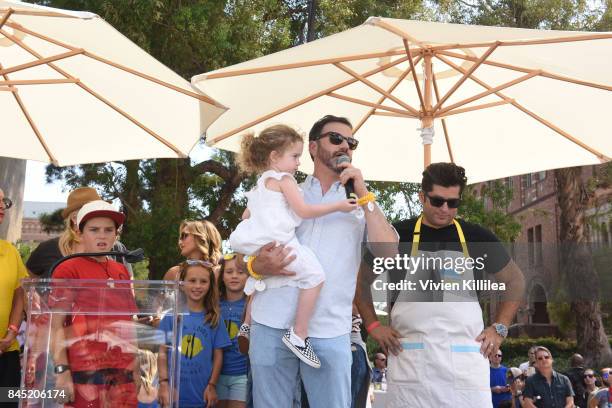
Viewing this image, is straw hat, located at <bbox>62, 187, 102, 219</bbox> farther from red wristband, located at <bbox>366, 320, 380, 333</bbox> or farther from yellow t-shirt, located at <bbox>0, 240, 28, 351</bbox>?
red wristband, located at <bbox>366, 320, 380, 333</bbox>

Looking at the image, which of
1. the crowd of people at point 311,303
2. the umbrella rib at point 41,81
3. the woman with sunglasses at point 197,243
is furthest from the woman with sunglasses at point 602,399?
the umbrella rib at point 41,81

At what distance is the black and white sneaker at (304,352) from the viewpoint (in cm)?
331

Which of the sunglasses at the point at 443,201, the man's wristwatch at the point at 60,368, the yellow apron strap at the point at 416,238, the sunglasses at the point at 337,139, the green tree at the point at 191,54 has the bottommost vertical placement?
the man's wristwatch at the point at 60,368

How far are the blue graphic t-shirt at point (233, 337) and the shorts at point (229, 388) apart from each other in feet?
0.12

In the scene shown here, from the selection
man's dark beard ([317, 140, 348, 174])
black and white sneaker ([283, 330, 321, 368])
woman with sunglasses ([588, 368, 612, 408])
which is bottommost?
woman with sunglasses ([588, 368, 612, 408])

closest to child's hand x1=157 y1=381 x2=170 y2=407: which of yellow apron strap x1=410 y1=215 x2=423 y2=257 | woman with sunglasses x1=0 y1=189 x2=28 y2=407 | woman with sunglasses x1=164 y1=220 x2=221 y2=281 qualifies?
yellow apron strap x1=410 y1=215 x2=423 y2=257

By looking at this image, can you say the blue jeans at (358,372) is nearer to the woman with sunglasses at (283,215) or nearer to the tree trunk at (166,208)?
the woman with sunglasses at (283,215)

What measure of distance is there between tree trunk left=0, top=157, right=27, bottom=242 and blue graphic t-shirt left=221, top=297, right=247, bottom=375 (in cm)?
761

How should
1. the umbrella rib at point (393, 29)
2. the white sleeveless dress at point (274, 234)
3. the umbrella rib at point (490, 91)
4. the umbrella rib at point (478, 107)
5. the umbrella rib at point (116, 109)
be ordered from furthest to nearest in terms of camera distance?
the umbrella rib at point (478, 107) → the umbrella rib at point (116, 109) → the umbrella rib at point (490, 91) → the umbrella rib at point (393, 29) → the white sleeveless dress at point (274, 234)

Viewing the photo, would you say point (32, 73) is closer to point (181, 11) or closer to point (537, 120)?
point (537, 120)

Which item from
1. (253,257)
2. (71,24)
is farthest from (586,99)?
(71,24)

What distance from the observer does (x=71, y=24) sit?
493 centimetres

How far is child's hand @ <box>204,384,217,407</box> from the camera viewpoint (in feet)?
18.2

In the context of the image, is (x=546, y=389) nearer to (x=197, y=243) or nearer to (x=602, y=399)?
(x=602, y=399)
